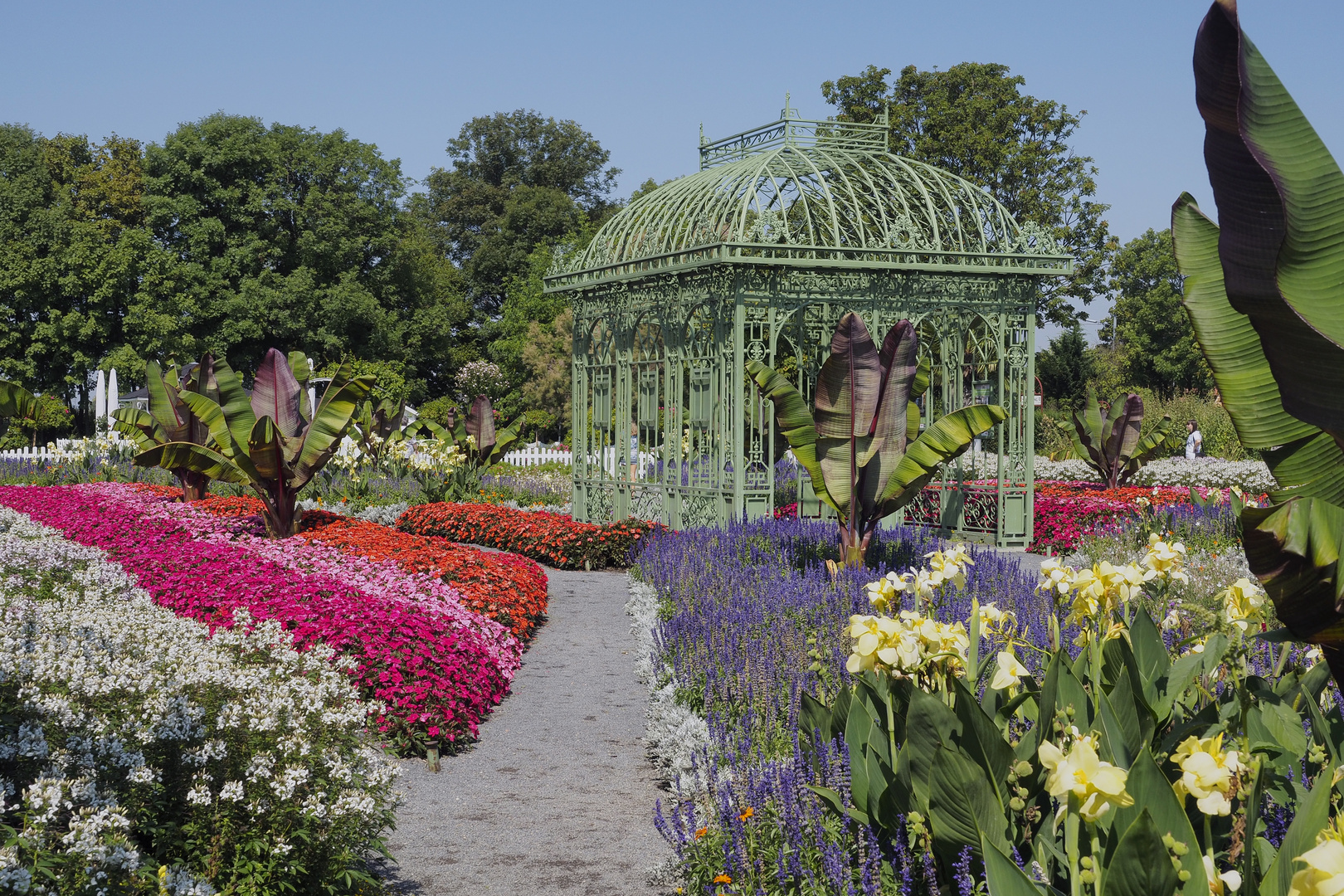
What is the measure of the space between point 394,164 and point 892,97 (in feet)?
64.7

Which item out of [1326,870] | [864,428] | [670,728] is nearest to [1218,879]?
[1326,870]

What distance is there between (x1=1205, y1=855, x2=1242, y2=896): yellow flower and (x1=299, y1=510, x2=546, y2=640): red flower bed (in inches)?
260

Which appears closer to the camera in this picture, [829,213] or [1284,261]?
[1284,261]

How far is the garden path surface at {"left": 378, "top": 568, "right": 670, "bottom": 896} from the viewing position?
4473mm

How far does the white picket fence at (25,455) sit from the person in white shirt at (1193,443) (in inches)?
977

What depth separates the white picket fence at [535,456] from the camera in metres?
30.3

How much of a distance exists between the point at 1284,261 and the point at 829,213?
10.9 m

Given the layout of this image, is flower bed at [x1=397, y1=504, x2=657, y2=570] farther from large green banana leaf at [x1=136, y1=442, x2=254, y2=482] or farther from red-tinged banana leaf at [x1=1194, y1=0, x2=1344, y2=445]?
red-tinged banana leaf at [x1=1194, y1=0, x2=1344, y2=445]

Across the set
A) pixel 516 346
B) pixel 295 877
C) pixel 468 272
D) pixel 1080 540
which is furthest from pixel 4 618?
pixel 468 272

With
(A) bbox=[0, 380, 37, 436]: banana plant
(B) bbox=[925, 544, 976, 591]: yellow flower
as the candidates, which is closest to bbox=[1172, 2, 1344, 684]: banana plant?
(B) bbox=[925, 544, 976, 591]: yellow flower

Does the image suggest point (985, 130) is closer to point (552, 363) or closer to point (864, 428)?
point (552, 363)

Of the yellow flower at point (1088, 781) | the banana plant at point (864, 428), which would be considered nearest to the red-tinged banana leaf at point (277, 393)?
the banana plant at point (864, 428)

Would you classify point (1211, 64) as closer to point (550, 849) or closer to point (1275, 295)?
point (1275, 295)

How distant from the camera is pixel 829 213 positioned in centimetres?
1333
